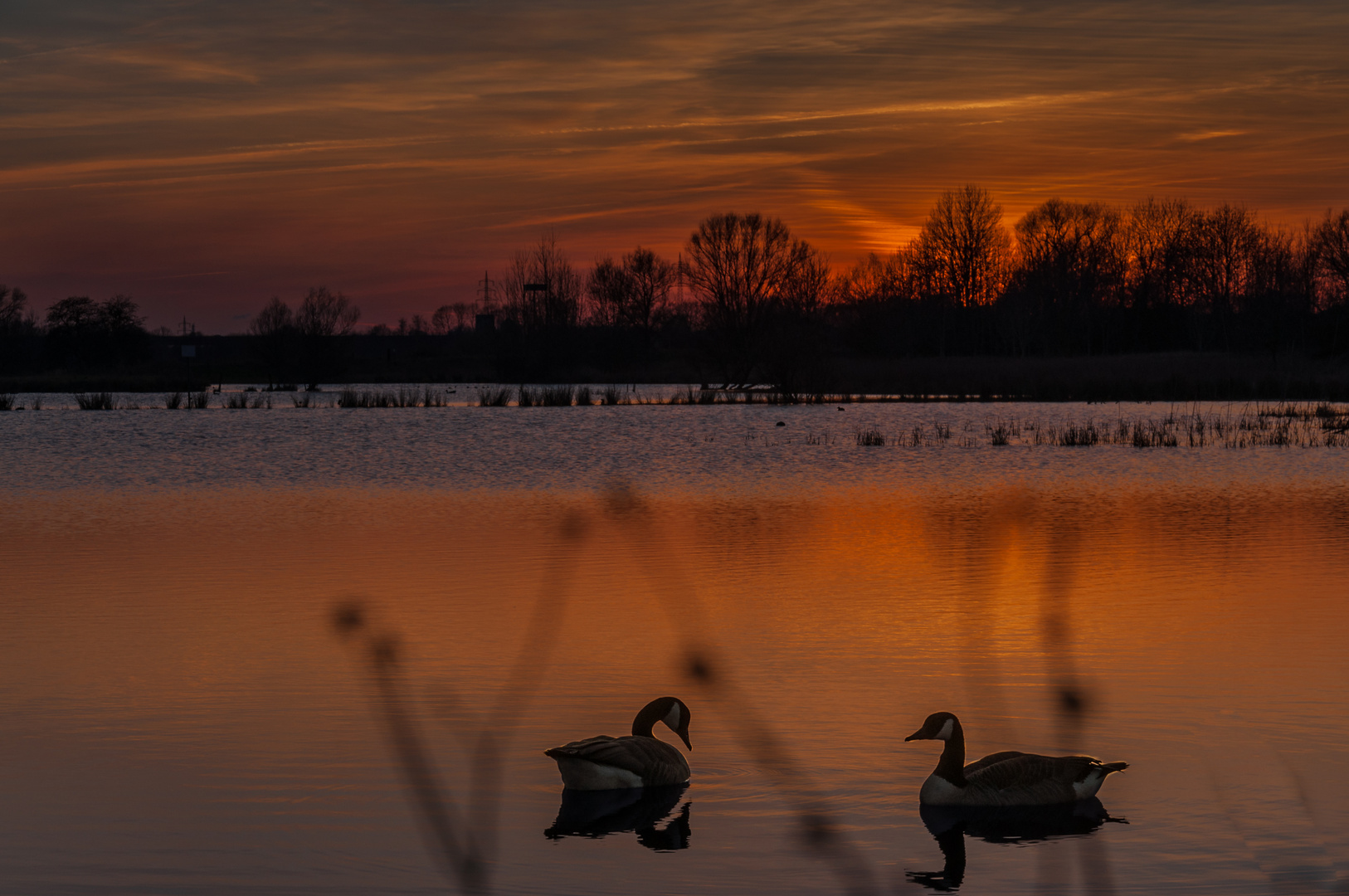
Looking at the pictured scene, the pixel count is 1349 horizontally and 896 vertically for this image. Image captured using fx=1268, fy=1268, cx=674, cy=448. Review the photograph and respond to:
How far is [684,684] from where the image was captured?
898cm

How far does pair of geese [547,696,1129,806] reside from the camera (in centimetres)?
648

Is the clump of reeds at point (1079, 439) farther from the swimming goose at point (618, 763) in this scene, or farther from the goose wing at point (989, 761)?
the swimming goose at point (618, 763)

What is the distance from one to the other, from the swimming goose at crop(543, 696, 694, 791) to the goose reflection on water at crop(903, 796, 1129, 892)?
1.36m

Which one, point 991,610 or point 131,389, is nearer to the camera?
point 991,610

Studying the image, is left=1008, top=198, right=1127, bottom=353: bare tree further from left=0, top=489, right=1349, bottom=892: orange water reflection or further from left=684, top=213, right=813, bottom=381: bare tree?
left=0, top=489, right=1349, bottom=892: orange water reflection

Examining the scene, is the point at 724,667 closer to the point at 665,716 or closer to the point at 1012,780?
the point at 665,716

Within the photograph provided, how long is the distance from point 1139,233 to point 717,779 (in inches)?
3627

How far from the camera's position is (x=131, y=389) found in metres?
74.8

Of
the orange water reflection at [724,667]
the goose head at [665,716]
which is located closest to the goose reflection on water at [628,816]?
the orange water reflection at [724,667]

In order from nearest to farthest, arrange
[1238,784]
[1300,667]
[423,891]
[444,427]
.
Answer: [423,891], [1238,784], [1300,667], [444,427]

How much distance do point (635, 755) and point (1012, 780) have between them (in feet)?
6.43

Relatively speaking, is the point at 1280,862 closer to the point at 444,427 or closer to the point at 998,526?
the point at 998,526

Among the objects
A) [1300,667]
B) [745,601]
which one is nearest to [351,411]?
[745,601]

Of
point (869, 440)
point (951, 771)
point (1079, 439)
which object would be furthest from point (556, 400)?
point (951, 771)
